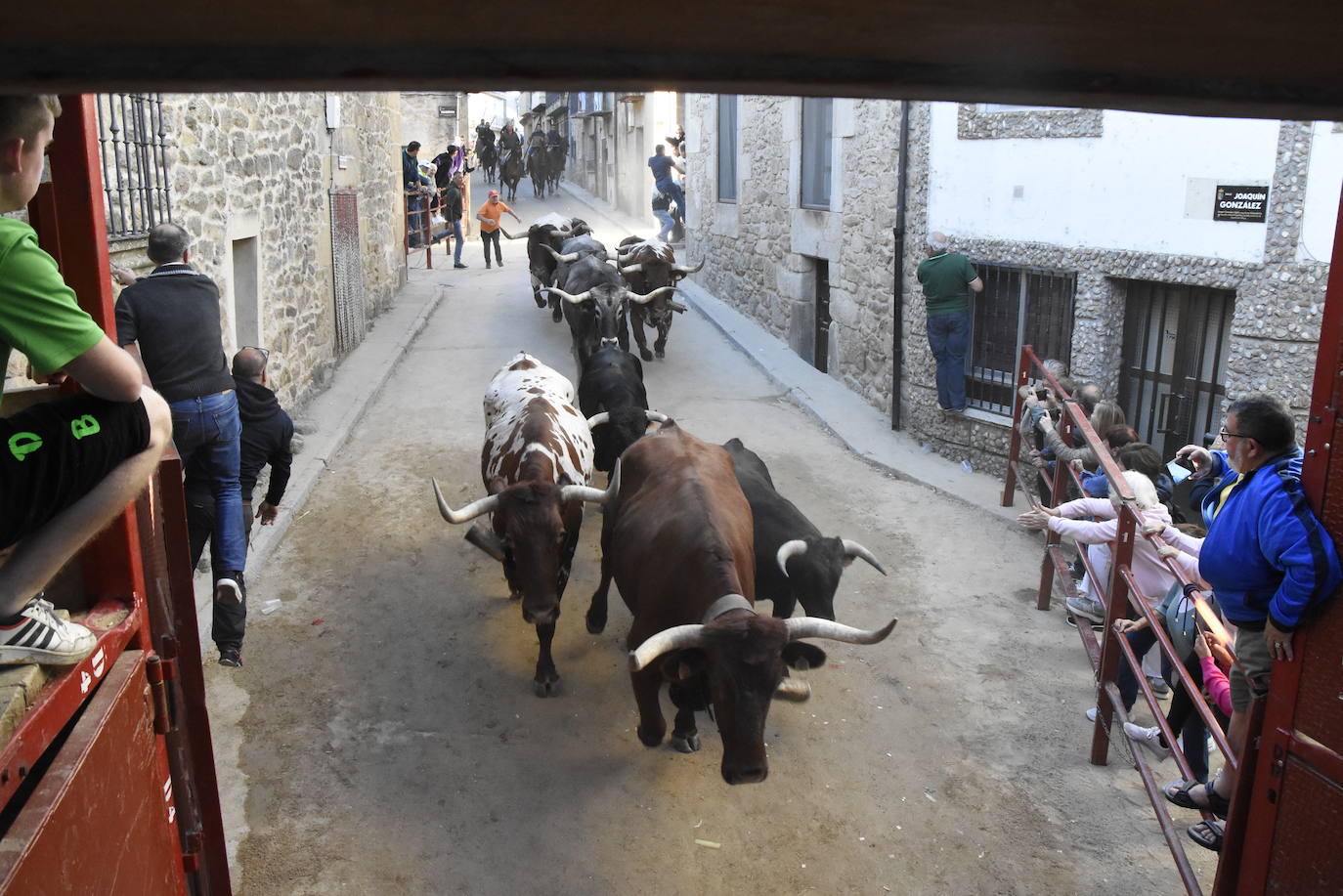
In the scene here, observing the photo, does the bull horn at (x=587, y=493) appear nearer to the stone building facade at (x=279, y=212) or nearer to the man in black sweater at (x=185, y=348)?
the man in black sweater at (x=185, y=348)

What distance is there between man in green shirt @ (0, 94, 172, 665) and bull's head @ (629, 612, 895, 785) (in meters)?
2.36

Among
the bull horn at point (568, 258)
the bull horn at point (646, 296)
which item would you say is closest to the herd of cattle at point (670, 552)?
the bull horn at point (646, 296)

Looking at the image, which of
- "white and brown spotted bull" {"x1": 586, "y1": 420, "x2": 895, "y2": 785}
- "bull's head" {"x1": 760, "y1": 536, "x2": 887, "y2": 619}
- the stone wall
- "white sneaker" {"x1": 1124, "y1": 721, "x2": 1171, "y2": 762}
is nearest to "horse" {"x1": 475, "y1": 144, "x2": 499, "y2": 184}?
the stone wall

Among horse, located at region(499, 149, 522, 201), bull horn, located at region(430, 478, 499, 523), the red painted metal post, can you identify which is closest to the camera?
the red painted metal post

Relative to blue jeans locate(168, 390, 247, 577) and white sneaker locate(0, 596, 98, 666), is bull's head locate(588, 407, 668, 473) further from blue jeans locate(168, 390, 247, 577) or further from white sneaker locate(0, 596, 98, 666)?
white sneaker locate(0, 596, 98, 666)

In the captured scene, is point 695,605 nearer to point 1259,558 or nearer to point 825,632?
point 825,632

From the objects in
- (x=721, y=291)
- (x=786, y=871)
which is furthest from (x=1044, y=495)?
(x=721, y=291)

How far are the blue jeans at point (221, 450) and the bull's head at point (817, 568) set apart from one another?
2769mm

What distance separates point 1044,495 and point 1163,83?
6.13 m

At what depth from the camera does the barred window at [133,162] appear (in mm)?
6180

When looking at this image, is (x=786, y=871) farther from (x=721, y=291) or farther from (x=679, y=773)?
(x=721, y=291)

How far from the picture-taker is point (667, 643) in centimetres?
436

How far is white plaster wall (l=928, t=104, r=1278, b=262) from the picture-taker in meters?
7.17

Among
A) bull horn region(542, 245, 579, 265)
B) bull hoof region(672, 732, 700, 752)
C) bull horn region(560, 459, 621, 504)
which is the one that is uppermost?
bull horn region(542, 245, 579, 265)
